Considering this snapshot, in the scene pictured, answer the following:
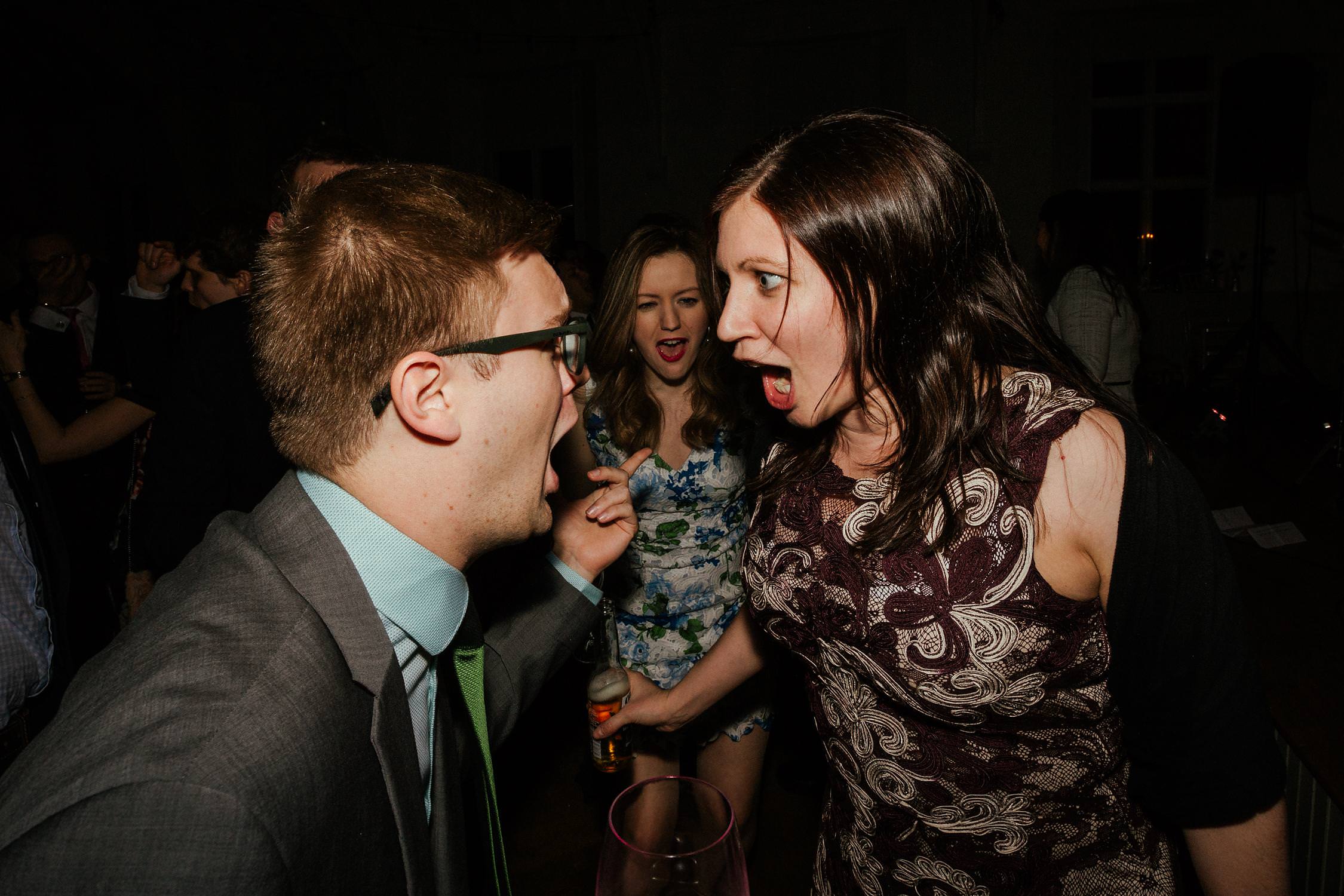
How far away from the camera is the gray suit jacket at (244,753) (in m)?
0.65

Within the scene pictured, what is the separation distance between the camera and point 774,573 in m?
1.32

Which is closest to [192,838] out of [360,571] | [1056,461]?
[360,571]

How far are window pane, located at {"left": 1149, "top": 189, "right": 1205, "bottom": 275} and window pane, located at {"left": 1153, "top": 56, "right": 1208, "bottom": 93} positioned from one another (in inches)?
42.8

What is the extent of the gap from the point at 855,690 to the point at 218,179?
1265 centimetres

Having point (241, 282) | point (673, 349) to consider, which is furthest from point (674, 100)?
point (673, 349)

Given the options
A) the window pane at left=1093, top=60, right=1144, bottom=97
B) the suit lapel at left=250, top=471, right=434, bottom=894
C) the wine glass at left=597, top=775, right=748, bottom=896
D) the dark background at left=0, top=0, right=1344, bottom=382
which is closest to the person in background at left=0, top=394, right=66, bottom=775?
the suit lapel at left=250, top=471, right=434, bottom=894

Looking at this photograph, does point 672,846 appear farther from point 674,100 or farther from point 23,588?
point 674,100

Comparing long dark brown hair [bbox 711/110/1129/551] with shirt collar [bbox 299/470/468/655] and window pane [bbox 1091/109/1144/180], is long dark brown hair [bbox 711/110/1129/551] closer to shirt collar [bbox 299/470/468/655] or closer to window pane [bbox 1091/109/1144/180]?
shirt collar [bbox 299/470/468/655]

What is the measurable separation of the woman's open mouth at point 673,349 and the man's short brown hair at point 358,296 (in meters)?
1.49

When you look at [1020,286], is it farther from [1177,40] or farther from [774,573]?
[1177,40]

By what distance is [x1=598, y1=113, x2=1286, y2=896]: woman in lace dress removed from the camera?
105 cm

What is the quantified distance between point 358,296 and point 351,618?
41 centimetres

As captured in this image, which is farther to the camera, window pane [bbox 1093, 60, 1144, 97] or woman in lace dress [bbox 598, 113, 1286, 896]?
window pane [bbox 1093, 60, 1144, 97]

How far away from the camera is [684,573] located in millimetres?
2375
